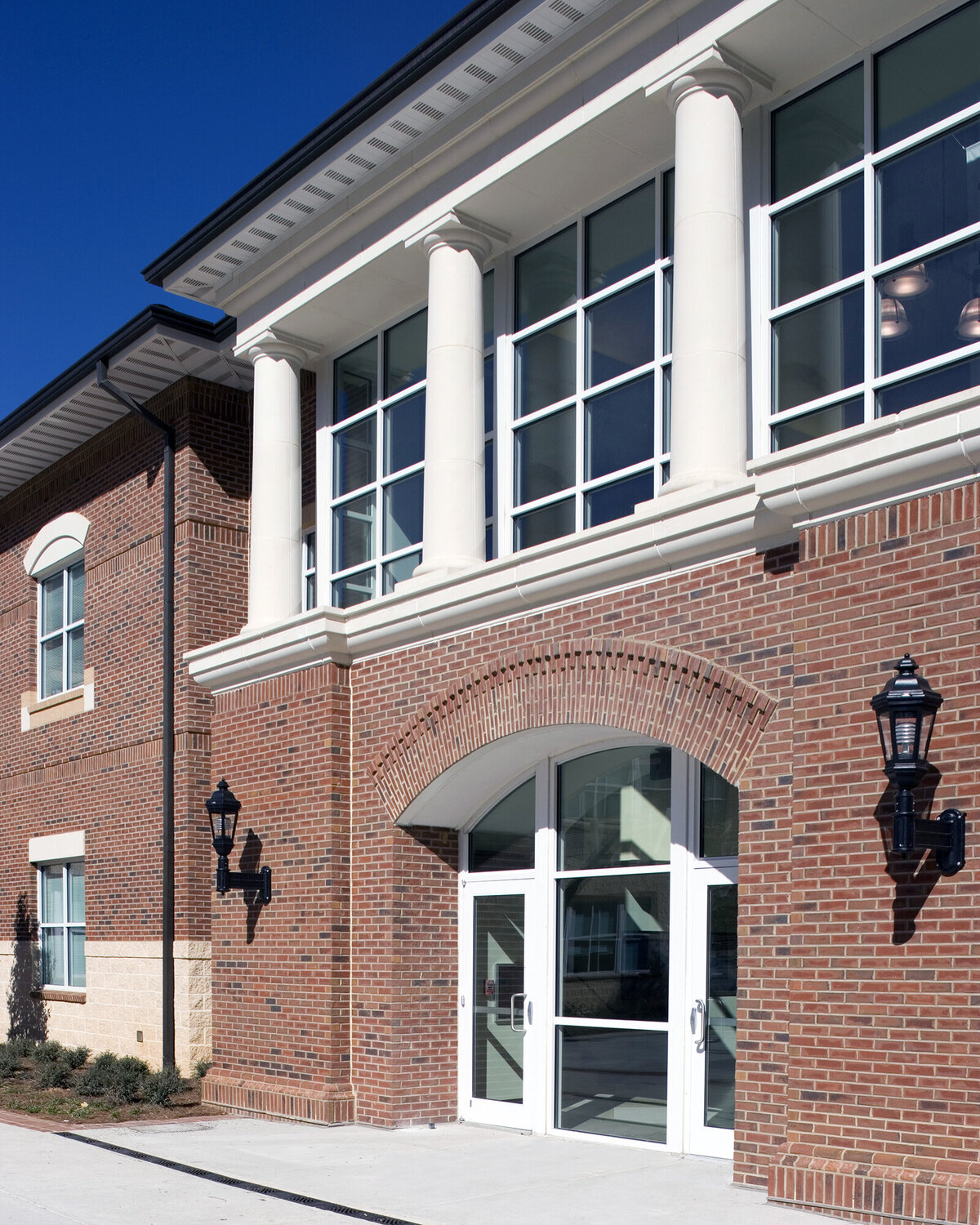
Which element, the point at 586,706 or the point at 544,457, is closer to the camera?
the point at 586,706

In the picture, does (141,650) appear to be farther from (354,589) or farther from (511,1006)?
(511,1006)

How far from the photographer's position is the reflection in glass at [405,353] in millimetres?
13219

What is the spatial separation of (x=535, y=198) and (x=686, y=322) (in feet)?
8.55

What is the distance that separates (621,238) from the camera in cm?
1112

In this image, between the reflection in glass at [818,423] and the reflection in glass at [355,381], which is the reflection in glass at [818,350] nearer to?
the reflection in glass at [818,423]

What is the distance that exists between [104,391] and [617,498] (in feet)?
27.6

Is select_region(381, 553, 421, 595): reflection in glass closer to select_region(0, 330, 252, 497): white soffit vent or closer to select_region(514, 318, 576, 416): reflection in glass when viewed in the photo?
select_region(514, 318, 576, 416): reflection in glass

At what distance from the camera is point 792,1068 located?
25.4 feet

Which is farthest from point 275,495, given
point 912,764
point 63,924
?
point 912,764

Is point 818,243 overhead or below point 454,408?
overhead

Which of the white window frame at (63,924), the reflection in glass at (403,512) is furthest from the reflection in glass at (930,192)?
the white window frame at (63,924)

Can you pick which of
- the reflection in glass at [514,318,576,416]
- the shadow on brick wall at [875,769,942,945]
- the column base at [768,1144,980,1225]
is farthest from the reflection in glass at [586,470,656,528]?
the column base at [768,1144,980,1225]

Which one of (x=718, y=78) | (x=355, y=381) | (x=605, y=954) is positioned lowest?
(x=605, y=954)

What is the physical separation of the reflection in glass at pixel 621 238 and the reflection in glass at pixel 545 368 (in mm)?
480
